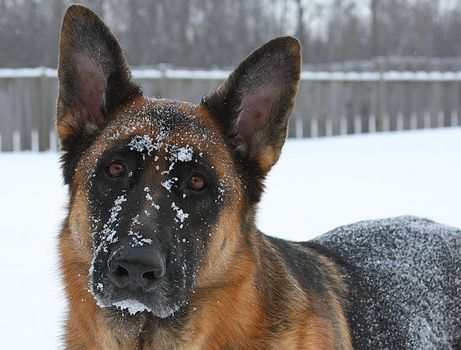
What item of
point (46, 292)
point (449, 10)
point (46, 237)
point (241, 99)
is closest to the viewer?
point (241, 99)

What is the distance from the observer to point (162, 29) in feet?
99.0

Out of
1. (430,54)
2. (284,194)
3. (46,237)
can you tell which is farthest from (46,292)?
(430,54)

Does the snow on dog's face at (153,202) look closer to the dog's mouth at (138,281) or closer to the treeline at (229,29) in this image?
the dog's mouth at (138,281)

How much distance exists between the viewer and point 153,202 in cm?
259

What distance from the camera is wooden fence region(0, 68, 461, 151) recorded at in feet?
44.0

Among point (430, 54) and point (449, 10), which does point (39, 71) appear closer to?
point (430, 54)

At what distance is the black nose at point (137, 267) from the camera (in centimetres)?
230

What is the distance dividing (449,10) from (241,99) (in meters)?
44.3

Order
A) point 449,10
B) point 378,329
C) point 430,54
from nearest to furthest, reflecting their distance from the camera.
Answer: point 378,329 → point 430,54 → point 449,10

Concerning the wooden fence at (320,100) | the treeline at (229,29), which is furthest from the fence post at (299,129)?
the treeline at (229,29)

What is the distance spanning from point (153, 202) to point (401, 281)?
1.64m

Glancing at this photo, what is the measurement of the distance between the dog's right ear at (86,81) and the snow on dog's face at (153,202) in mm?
100

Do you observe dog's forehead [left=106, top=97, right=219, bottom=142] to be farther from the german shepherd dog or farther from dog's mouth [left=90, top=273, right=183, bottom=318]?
dog's mouth [left=90, top=273, right=183, bottom=318]

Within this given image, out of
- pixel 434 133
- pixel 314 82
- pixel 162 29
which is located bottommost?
pixel 434 133
